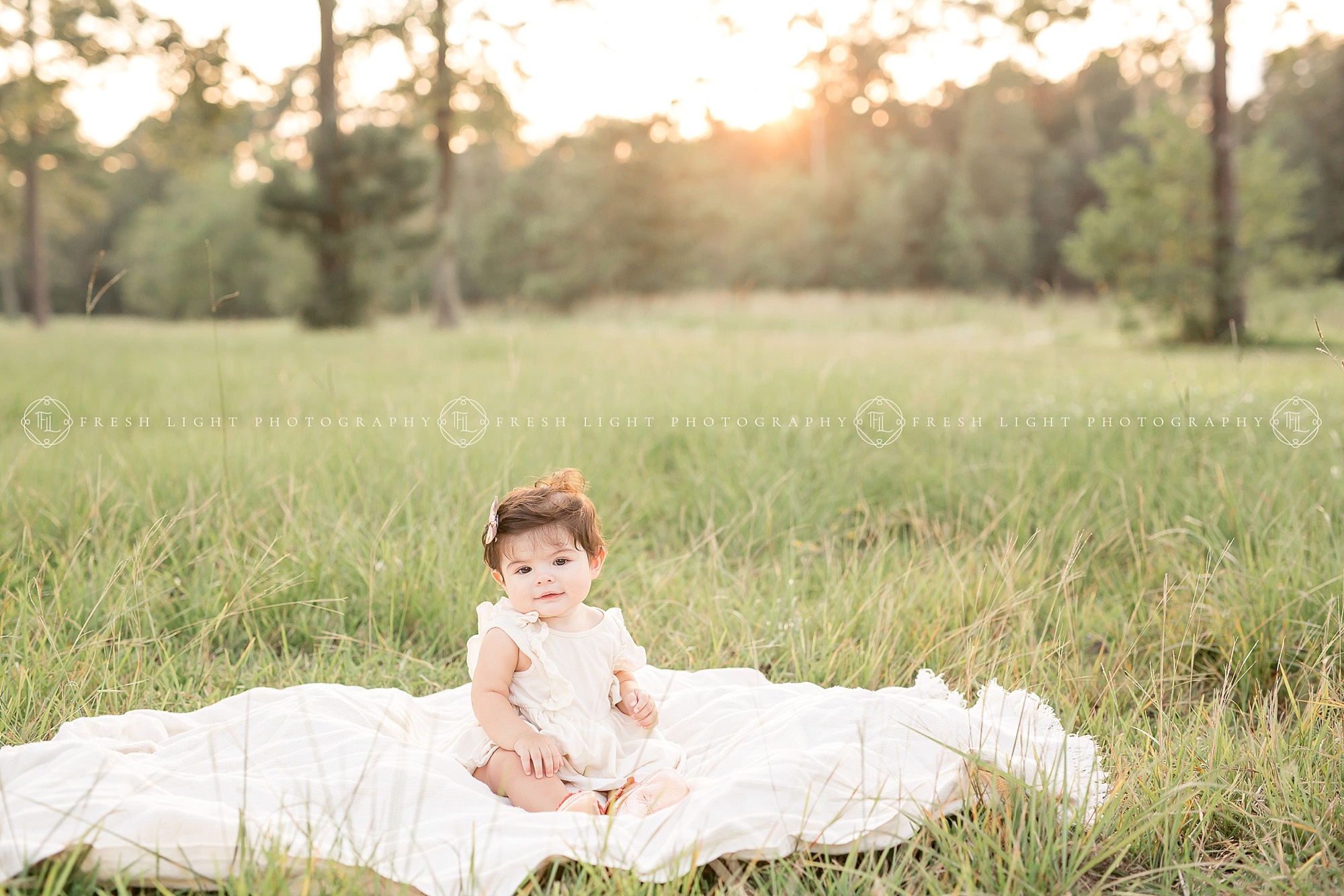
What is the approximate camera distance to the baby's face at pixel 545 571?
1847 millimetres

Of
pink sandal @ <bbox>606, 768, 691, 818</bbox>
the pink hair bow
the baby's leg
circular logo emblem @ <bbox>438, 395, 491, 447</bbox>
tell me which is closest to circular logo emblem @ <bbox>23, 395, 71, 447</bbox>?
circular logo emblem @ <bbox>438, 395, 491, 447</bbox>

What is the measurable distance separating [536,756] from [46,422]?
460 cm

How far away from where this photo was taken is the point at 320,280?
14.2m

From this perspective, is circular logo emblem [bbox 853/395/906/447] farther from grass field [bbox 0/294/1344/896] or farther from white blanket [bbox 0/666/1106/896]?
white blanket [bbox 0/666/1106/896]

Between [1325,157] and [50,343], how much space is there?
1564 inches

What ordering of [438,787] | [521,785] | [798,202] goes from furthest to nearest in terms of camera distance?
[798,202] → [521,785] → [438,787]

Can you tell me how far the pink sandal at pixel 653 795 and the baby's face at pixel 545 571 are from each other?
41 cm

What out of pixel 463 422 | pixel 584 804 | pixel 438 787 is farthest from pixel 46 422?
pixel 584 804

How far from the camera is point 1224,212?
39.1ft

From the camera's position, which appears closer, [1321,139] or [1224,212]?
[1224,212]

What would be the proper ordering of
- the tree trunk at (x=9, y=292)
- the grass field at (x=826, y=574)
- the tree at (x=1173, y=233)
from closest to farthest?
the grass field at (x=826, y=574) < the tree at (x=1173, y=233) < the tree trunk at (x=9, y=292)

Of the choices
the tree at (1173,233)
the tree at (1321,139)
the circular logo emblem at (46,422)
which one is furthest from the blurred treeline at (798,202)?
the circular logo emblem at (46,422)

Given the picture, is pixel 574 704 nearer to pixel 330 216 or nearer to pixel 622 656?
pixel 622 656

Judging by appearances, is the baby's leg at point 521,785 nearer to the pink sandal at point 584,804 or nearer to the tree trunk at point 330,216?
the pink sandal at point 584,804
